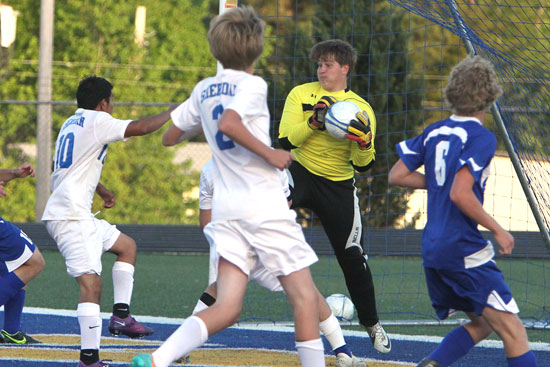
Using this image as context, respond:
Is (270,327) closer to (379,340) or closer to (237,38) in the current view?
(379,340)

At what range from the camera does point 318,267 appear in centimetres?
1183

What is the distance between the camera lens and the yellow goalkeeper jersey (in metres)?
5.79

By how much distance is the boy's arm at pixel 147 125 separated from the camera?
472 cm

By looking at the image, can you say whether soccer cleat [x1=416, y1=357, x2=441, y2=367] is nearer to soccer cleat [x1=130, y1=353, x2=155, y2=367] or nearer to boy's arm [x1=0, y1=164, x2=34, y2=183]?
soccer cleat [x1=130, y1=353, x2=155, y2=367]

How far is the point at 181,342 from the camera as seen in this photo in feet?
12.3

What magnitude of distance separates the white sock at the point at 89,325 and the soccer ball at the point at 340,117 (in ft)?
5.80

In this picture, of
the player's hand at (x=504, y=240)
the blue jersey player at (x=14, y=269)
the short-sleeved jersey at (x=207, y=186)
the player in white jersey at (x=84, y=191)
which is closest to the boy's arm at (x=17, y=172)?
the blue jersey player at (x=14, y=269)

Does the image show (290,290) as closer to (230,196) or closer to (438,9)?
(230,196)

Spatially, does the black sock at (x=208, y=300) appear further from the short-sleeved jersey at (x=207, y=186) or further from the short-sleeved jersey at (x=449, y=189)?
the short-sleeved jersey at (x=449, y=189)

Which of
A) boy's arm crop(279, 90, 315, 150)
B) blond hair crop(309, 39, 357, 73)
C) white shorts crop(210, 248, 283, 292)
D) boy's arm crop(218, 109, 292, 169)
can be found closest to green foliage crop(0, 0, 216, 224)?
boy's arm crop(279, 90, 315, 150)

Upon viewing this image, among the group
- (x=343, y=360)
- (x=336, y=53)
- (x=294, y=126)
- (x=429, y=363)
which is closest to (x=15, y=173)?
(x=294, y=126)

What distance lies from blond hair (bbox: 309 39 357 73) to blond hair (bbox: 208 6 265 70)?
1.80 meters

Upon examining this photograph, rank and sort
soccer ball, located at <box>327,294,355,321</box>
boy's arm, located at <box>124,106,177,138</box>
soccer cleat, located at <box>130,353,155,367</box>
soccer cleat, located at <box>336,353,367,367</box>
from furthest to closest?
soccer ball, located at <box>327,294,355,321</box> → soccer cleat, located at <box>336,353,367,367</box> → boy's arm, located at <box>124,106,177,138</box> → soccer cleat, located at <box>130,353,155,367</box>

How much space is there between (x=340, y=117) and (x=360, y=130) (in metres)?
0.15
